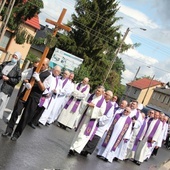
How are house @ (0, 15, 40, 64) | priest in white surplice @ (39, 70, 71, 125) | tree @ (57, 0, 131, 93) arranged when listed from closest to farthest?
1. priest in white surplice @ (39, 70, 71, 125)
2. house @ (0, 15, 40, 64)
3. tree @ (57, 0, 131, 93)

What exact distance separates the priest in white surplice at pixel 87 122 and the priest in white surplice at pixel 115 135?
57.1 inches

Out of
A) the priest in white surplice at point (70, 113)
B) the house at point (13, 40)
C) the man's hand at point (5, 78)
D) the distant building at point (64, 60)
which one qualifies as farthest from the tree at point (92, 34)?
the man's hand at point (5, 78)

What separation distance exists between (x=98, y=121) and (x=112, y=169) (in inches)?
52.6

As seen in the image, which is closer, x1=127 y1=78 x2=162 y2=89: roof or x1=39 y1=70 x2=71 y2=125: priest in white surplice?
x1=39 y1=70 x2=71 y2=125: priest in white surplice

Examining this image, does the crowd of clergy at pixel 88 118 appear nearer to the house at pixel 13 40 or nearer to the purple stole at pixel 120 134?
the purple stole at pixel 120 134

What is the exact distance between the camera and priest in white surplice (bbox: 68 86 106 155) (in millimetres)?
11914

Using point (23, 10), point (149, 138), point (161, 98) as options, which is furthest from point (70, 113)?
point (161, 98)

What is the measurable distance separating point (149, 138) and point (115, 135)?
3.39m

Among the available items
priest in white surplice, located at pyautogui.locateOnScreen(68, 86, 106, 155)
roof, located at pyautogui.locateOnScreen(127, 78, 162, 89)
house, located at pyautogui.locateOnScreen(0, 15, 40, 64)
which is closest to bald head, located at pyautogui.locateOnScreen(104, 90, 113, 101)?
priest in white surplice, located at pyautogui.locateOnScreen(68, 86, 106, 155)

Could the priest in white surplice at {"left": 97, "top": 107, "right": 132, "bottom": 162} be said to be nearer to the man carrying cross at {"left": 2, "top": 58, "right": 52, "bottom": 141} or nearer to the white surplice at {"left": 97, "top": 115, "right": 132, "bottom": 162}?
the white surplice at {"left": 97, "top": 115, "right": 132, "bottom": 162}

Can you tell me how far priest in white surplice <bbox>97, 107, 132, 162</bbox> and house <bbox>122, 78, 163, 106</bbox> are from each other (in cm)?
9348

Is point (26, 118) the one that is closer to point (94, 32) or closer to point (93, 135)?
point (93, 135)

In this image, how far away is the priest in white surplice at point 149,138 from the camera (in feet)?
53.8

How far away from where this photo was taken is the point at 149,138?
54.5 feet
